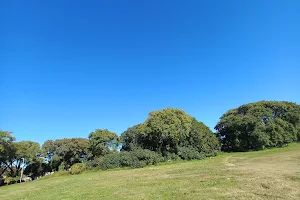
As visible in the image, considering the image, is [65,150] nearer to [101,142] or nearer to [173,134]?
[101,142]

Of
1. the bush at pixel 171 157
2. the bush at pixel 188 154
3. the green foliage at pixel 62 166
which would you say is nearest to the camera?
the bush at pixel 171 157

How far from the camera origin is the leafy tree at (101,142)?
3866 cm

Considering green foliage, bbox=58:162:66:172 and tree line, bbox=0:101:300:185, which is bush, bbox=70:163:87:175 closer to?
tree line, bbox=0:101:300:185

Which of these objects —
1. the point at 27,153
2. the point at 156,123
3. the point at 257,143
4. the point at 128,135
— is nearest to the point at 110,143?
the point at 128,135

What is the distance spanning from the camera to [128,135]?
45.8m

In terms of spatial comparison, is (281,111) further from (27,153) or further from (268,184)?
(27,153)

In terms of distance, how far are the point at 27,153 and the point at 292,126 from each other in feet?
162

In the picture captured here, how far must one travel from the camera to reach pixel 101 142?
39125mm

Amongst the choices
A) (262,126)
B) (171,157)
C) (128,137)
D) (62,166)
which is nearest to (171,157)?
(171,157)

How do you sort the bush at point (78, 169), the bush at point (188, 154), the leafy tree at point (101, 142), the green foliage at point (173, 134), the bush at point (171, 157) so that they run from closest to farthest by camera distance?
the bush at point (78, 169) → the bush at point (171, 157) → the bush at point (188, 154) → the green foliage at point (173, 134) → the leafy tree at point (101, 142)

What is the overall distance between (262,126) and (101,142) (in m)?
29.1

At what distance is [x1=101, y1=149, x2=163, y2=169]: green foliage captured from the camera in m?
28.6

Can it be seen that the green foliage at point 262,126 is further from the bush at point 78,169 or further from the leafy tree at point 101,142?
the bush at point 78,169

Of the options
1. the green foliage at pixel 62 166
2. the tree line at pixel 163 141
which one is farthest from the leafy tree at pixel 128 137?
the green foliage at pixel 62 166
